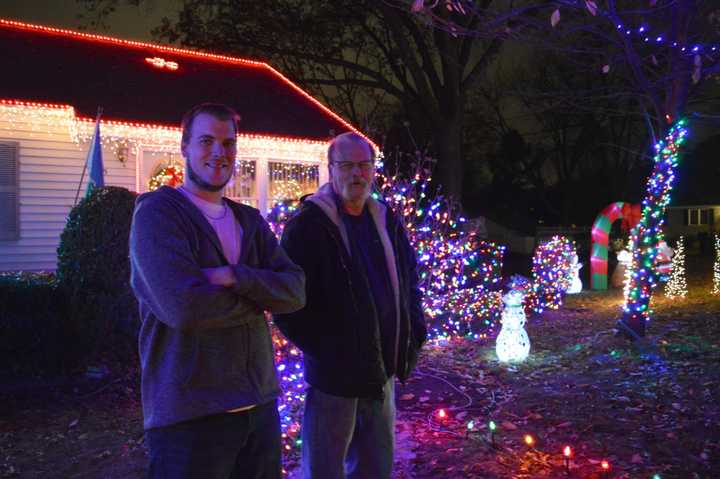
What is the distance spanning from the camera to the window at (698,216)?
4225cm

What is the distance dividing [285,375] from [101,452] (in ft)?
4.71

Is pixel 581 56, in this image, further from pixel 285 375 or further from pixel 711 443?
pixel 285 375

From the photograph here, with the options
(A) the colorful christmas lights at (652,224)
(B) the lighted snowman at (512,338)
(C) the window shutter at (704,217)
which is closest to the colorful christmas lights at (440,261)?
(B) the lighted snowman at (512,338)

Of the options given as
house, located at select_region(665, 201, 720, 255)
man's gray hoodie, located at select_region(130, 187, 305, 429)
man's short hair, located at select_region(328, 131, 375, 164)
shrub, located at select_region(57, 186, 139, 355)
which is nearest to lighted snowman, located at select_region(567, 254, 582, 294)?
shrub, located at select_region(57, 186, 139, 355)

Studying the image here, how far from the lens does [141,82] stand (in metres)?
11.9

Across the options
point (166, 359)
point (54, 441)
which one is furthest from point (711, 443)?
point (54, 441)

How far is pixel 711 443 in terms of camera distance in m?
4.30

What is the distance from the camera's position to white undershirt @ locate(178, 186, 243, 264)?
218 centimetres

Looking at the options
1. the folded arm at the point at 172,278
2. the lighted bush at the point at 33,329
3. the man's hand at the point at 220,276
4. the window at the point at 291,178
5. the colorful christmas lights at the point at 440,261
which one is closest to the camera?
the folded arm at the point at 172,278

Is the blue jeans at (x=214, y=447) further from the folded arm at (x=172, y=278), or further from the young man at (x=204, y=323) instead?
the folded arm at (x=172, y=278)

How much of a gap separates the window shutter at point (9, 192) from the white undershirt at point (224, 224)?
901 centimetres

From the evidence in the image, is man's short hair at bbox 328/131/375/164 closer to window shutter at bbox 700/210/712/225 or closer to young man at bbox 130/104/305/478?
young man at bbox 130/104/305/478

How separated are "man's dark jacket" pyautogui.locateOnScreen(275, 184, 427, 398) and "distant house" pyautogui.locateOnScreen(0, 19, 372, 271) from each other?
6.01 meters

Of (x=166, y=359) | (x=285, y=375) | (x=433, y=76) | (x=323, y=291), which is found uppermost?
(x=433, y=76)
